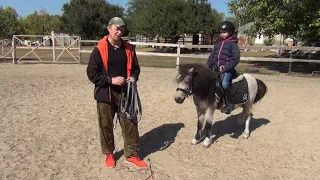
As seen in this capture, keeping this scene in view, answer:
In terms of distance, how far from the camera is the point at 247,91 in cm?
503

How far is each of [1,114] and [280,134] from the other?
17.1ft

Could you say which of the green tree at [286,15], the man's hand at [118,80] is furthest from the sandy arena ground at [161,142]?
the green tree at [286,15]

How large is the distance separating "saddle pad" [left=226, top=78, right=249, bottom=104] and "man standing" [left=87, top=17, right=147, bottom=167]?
5.47 ft

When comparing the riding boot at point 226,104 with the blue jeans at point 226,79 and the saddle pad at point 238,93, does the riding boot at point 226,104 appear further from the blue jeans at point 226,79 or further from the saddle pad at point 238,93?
the blue jeans at point 226,79

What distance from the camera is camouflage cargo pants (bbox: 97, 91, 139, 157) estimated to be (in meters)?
3.80

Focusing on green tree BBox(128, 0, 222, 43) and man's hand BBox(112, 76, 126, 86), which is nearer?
man's hand BBox(112, 76, 126, 86)

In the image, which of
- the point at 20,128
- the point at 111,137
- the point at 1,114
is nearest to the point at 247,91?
the point at 111,137

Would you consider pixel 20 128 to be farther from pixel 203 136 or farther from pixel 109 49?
pixel 203 136

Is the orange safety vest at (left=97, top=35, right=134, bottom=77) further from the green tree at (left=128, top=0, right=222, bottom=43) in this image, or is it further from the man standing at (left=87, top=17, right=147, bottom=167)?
the green tree at (left=128, top=0, right=222, bottom=43)

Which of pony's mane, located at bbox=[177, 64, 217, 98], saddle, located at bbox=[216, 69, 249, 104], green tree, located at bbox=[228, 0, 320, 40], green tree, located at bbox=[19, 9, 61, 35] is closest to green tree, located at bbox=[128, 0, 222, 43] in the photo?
green tree, located at bbox=[228, 0, 320, 40]

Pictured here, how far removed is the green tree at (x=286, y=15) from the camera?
12.9 meters

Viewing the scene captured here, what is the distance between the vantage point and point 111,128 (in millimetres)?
3922

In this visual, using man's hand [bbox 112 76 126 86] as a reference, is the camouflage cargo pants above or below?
below

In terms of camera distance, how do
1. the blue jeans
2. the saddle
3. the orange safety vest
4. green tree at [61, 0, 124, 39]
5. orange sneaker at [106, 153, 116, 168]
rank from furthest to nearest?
green tree at [61, 0, 124, 39] < the saddle < the blue jeans < orange sneaker at [106, 153, 116, 168] < the orange safety vest
